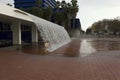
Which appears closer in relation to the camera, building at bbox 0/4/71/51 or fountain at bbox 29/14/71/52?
fountain at bbox 29/14/71/52

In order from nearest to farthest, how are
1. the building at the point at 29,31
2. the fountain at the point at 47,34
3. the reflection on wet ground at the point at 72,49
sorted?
the reflection on wet ground at the point at 72,49 → the fountain at the point at 47,34 → the building at the point at 29,31

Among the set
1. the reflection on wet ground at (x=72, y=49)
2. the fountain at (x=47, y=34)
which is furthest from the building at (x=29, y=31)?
the reflection on wet ground at (x=72, y=49)

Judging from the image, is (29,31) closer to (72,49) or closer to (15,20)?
(15,20)

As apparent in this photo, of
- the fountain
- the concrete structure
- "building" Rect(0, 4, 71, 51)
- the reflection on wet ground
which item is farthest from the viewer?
"building" Rect(0, 4, 71, 51)

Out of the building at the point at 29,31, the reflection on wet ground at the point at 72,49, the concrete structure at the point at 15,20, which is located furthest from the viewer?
the building at the point at 29,31

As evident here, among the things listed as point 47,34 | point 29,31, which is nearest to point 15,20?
point 47,34

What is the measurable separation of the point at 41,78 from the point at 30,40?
85.2 ft

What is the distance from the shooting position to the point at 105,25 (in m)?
90.2

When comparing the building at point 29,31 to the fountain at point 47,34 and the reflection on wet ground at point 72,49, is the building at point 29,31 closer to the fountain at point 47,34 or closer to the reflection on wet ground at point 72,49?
the fountain at point 47,34

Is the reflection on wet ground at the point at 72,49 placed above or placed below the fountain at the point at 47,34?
below

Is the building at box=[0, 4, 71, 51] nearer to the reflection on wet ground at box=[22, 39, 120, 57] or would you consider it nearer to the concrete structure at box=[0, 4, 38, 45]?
the concrete structure at box=[0, 4, 38, 45]

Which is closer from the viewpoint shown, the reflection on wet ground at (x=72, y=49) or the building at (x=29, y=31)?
the reflection on wet ground at (x=72, y=49)

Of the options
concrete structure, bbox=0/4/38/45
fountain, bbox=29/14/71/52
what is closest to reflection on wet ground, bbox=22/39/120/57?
fountain, bbox=29/14/71/52

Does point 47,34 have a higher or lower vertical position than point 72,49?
higher
